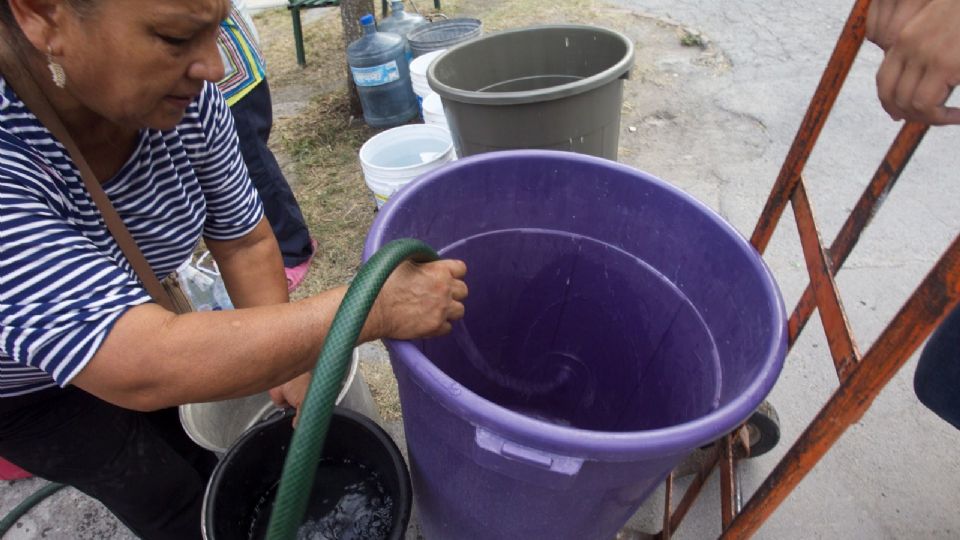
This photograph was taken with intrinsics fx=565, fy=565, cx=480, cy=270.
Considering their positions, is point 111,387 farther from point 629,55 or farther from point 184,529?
point 629,55

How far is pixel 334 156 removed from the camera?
11.1 ft

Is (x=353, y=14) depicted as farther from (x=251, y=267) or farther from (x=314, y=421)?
(x=314, y=421)

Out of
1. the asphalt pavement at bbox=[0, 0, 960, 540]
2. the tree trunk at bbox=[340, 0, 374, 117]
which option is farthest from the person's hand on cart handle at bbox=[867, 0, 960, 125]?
the tree trunk at bbox=[340, 0, 374, 117]

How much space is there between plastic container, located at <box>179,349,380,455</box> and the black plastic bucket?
78 mm

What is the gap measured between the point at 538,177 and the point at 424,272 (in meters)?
0.43

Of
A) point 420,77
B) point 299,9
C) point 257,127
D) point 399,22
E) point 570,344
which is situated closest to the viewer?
point 570,344

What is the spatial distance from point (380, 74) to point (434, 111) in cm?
77

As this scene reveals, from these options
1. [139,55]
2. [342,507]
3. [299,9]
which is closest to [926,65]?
[139,55]

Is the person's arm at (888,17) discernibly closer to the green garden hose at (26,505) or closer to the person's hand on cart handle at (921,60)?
the person's hand on cart handle at (921,60)

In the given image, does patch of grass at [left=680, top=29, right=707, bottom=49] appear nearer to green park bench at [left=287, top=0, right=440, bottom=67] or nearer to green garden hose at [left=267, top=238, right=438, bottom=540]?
green park bench at [left=287, top=0, right=440, bottom=67]

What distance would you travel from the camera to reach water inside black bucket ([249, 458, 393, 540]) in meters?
1.38

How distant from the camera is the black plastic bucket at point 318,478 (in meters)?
1.26

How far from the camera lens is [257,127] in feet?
7.32

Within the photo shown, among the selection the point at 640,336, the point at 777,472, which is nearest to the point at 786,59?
the point at 640,336
